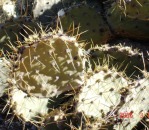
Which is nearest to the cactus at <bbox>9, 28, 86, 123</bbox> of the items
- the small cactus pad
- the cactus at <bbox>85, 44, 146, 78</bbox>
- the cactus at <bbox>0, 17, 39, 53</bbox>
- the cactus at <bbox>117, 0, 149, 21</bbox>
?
the small cactus pad

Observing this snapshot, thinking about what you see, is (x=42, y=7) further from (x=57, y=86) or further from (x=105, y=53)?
(x=57, y=86)

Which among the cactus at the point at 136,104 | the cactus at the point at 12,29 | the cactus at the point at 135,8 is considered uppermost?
the cactus at the point at 135,8

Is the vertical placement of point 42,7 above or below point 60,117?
above

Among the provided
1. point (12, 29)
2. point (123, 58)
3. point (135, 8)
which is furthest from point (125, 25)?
point (12, 29)

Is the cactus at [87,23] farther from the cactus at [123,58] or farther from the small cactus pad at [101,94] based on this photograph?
the small cactus pad at [101,94]

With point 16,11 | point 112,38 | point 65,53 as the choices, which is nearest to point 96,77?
point 65,53

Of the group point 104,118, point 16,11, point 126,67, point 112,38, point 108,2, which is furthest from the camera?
point 16,11

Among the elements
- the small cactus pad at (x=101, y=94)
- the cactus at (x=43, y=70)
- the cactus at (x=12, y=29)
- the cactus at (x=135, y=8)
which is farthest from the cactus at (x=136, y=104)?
the cactus at (x=12, y=29)
